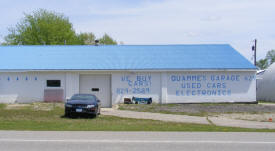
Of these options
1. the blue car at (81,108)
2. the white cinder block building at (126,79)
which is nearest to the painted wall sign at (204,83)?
the white cinder block building at (126,79)

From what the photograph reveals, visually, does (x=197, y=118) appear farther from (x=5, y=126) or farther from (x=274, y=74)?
(x=274, y=74)

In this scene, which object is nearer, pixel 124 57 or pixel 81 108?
pixel 81 108

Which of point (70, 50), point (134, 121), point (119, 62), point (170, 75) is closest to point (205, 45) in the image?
point (170, 75)

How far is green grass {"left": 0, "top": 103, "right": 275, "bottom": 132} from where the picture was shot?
14.7 m

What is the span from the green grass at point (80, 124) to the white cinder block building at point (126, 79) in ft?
16.2

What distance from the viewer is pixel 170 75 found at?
87.8 feet

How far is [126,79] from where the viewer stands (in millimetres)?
26531

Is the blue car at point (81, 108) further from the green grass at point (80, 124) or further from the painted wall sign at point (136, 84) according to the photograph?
the painted wall sign at point (136, 84)

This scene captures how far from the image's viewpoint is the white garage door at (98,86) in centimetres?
2683

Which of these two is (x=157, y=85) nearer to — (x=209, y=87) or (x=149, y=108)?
(x=149, y=108)

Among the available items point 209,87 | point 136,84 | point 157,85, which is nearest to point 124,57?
point 136,84

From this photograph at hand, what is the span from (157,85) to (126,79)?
2.34m
